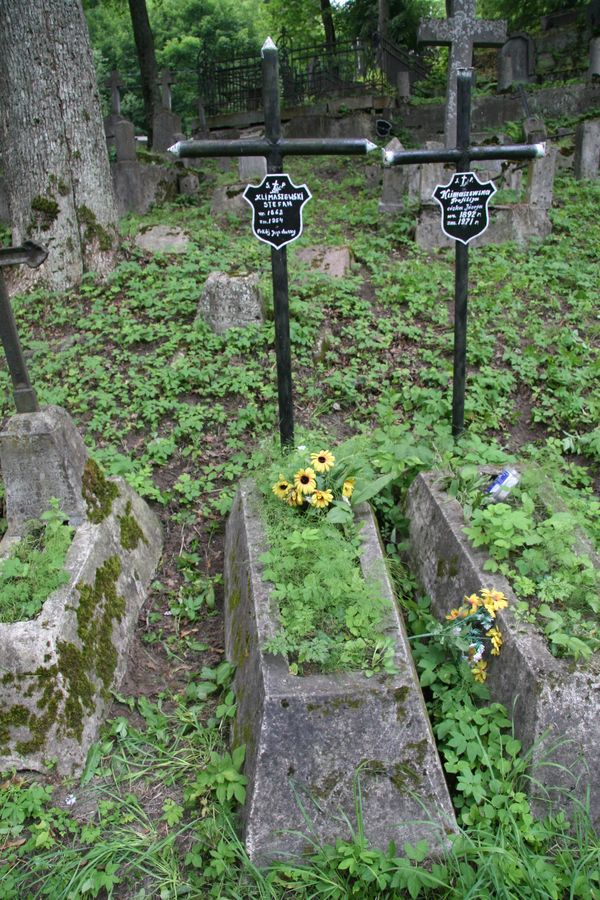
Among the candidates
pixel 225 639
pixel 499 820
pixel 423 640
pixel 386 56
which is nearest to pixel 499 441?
pixel 423 640

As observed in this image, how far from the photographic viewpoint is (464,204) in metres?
4.28

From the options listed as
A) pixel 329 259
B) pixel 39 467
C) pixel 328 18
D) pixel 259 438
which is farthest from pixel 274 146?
pixel 328 18

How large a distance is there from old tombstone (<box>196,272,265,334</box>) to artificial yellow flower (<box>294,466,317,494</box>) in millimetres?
2880

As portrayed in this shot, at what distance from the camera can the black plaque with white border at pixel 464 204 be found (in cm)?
425

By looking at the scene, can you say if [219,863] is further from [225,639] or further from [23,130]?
[23,130]

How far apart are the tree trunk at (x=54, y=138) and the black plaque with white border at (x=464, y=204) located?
13.5 ft

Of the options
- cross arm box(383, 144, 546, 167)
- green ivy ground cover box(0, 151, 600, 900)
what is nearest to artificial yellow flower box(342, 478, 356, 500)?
green ivy ground cover box(0, 151, 600, 900)

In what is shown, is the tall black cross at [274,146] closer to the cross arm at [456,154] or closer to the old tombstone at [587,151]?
the cross arm at [456,154]

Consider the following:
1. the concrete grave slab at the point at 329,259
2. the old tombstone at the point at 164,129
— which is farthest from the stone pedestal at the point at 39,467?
the old tombstone at the point at 164,129

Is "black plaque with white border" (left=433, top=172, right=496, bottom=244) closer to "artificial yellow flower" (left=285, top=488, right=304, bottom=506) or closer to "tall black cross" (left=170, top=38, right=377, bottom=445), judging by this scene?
"tall black cross" (left=170, top=38, right=377, bottom=445)

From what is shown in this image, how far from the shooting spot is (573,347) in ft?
20.2

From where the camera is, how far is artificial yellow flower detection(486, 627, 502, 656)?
9.37ft

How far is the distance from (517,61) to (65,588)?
18.5 metres

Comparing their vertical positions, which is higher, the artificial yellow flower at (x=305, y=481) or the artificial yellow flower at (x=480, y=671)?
the artificial yellow flower at (x=305, y=481)
